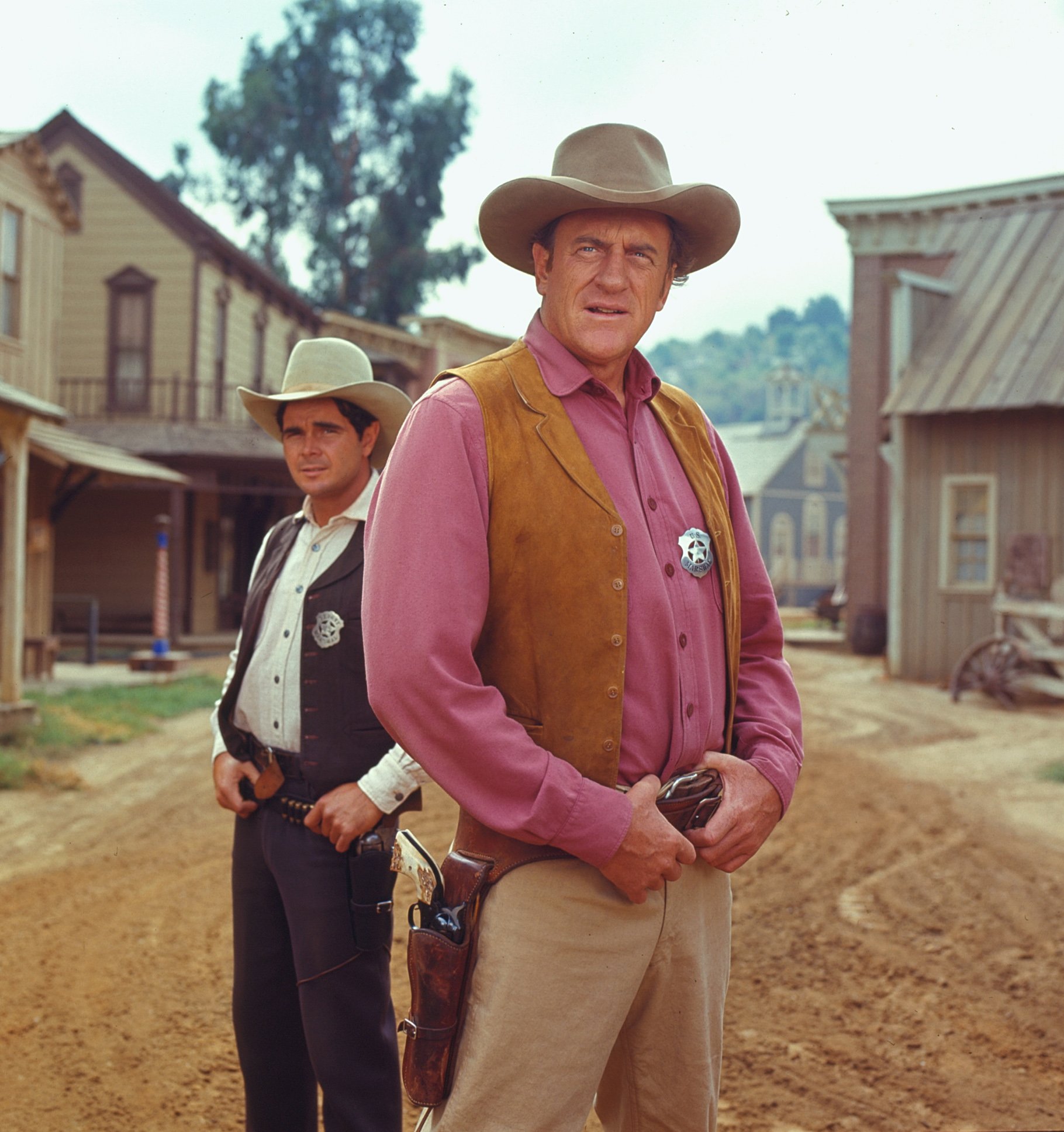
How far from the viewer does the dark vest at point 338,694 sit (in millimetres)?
2861

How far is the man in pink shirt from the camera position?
6.40 feet

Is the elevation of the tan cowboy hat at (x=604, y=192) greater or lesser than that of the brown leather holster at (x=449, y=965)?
greater

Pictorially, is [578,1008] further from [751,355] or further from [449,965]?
[751,355]

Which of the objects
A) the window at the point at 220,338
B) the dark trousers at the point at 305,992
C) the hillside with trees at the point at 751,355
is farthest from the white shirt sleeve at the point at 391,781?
the hillside with trees at the point at 751,355

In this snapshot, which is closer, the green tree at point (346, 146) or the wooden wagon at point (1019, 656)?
the wooden wagon at point (1019, 656)

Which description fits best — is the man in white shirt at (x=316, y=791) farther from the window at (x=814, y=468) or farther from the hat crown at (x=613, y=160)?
the window at (x=814, y=468)

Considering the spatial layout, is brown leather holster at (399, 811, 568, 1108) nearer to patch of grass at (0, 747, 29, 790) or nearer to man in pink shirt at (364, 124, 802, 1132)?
man in pink shirt at (364, 124, 802, 1132)

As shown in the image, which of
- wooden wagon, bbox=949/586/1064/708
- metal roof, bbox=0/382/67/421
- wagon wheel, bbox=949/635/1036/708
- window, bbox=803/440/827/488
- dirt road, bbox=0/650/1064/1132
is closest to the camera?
dirt road, bbox=0/650/1064/1132

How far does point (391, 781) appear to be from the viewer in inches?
109

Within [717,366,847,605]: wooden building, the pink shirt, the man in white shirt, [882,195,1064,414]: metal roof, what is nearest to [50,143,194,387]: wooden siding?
[882,195,1064,414]: metal roof

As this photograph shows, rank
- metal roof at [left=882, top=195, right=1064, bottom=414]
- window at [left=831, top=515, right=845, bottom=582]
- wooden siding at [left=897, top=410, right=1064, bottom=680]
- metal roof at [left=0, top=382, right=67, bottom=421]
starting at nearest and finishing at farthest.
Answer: metal roof at [left=0, top=382, right=67, bottom=421] → metal roof at [left=882, top=195, right=1064, bottom=414] → wooden siding at [left=897, top=410, right=1064, bottom=680] → window at [left=831, top=515, right=845, bottom=582]

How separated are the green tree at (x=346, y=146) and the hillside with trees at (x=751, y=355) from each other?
253 ft

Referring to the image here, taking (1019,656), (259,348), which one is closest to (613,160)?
(1019,656)

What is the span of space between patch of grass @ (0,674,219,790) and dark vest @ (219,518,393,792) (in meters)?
6.43
